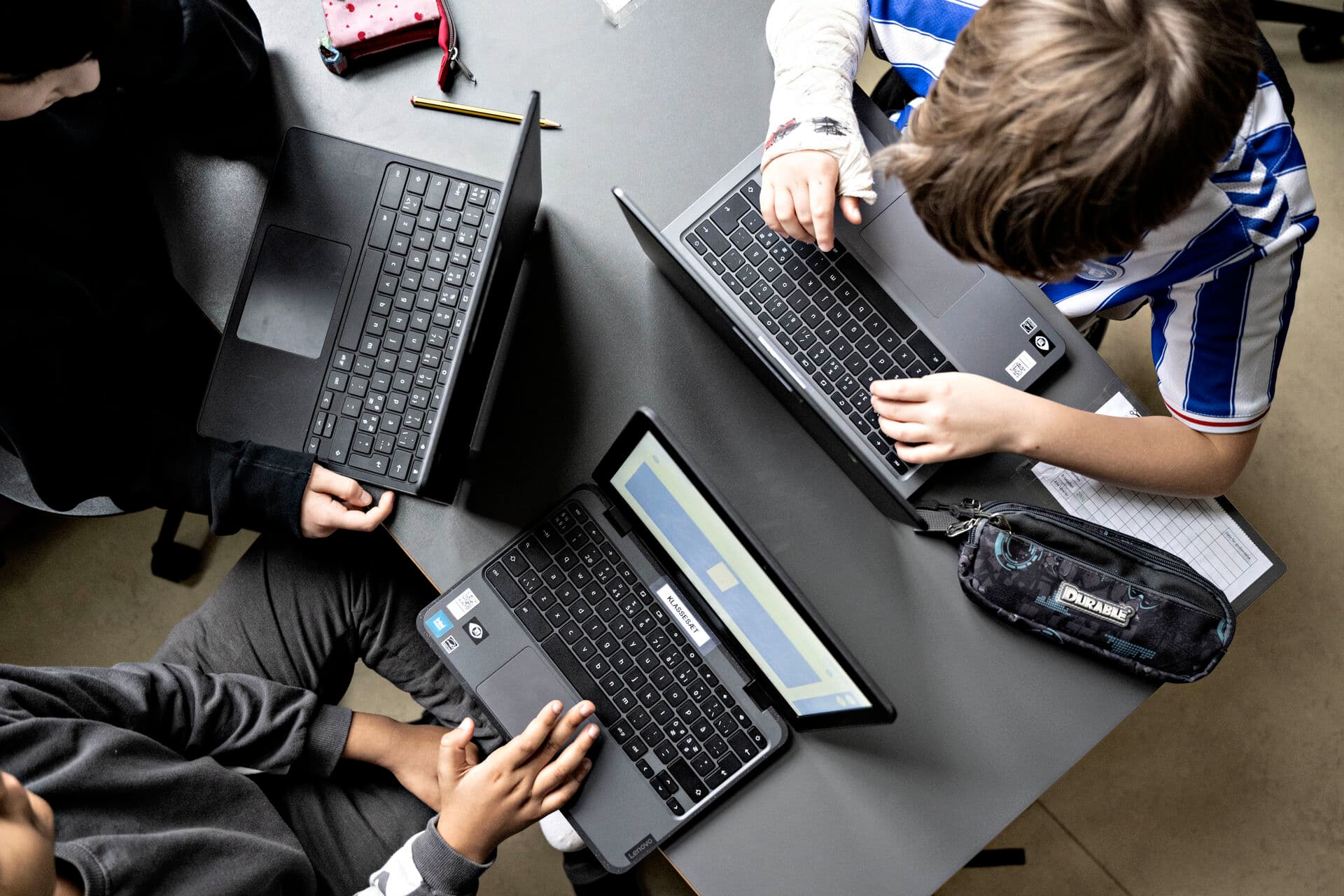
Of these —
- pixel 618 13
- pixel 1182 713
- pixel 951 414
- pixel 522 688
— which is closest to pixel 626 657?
pixel 522 688

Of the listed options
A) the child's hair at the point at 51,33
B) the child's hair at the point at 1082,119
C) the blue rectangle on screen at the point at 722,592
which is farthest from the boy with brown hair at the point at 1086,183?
the child's hair at the point at 51,33

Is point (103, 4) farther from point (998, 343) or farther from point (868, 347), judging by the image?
point (998, 343)

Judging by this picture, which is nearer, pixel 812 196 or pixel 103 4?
pixel 103 4

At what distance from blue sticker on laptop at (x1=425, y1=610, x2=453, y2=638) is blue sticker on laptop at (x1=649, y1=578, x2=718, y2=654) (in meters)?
0.24

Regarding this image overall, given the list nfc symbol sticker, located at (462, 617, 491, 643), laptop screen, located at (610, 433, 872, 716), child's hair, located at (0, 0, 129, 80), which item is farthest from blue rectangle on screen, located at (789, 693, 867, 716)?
child's hair, located at (0, 0, 129, 80)

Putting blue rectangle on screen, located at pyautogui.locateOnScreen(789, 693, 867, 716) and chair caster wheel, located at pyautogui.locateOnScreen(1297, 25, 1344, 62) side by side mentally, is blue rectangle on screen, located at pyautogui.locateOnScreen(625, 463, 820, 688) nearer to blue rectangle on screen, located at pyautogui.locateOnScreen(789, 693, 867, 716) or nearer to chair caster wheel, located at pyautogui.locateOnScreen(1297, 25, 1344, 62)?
blue rectangle on screen, located at pyautogui.locateOnScreen(789, 693, 867, 716)

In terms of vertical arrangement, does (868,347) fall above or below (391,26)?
below

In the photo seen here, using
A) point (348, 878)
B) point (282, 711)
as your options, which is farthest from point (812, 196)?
point (348, 878)

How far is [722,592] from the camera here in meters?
0.94

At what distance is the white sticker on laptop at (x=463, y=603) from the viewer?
102 cm

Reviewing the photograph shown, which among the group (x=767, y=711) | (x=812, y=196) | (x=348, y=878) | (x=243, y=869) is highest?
(x=812, y=196)

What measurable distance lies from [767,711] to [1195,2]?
81cm

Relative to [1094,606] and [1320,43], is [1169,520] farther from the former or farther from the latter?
[1320,43]

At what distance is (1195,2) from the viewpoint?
0.76 meters
